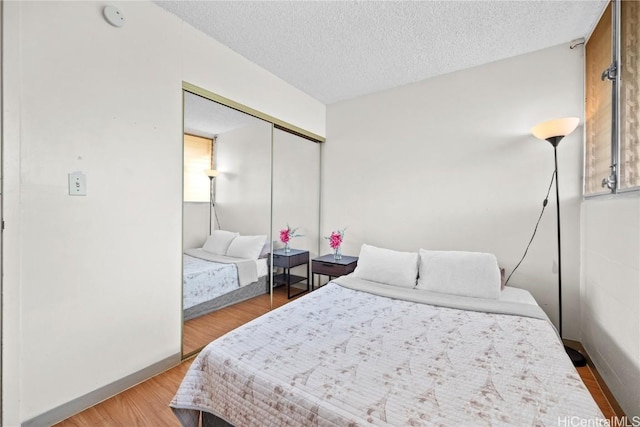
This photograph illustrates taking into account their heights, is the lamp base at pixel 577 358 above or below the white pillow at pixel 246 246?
below

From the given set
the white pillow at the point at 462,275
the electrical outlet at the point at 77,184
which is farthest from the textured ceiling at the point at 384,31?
the white pillow at the point at 462,275

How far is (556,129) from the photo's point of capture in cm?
208

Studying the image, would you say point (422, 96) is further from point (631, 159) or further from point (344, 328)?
point (344, 328)

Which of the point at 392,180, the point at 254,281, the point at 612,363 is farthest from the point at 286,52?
the point at 612,363

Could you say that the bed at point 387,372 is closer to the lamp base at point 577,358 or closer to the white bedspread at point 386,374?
the white bedspread at point 386,374

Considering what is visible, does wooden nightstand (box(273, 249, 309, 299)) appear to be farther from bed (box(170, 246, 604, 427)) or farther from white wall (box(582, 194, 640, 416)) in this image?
white wall (box(582, 194, 640, 416))

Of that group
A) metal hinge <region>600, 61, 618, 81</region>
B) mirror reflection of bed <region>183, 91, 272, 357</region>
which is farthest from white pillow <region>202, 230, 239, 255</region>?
metal hinge <region>600, 61, 618, 81</region>

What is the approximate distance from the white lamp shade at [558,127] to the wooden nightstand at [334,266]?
6.82ft

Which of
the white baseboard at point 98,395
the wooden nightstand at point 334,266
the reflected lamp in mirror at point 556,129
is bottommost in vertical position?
the white baseboard at point 98,395

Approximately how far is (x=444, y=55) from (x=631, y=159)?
63.4 inches

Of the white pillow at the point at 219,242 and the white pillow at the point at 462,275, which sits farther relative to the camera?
the white pillow at the point at 219,242

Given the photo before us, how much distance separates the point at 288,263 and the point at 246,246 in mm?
644

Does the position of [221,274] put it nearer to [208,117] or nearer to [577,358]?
[208,117]

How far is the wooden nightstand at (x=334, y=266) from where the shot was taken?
304cm
